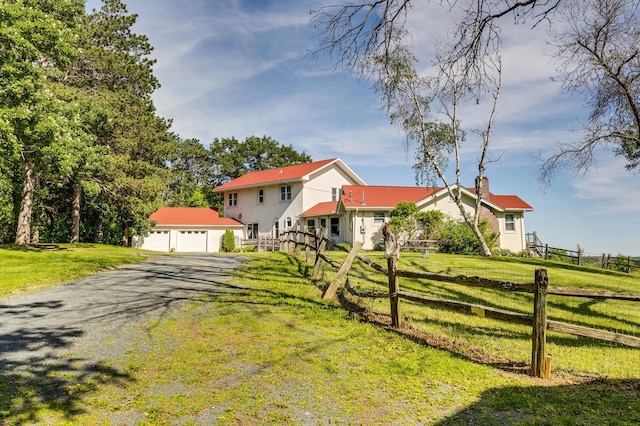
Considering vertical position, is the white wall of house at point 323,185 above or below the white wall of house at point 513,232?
above

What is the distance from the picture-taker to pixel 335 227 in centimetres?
3431

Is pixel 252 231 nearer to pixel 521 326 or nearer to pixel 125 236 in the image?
pixel 125 236

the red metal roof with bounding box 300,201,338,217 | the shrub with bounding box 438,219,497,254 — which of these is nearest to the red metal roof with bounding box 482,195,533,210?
the shrub with bounding box 438,219,497,254

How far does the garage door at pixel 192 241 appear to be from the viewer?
37.3 metres

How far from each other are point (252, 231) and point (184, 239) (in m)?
6.51

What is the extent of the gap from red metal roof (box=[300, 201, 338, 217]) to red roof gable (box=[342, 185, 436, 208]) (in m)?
1.45

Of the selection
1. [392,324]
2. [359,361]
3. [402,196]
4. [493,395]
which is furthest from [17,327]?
[402,196]

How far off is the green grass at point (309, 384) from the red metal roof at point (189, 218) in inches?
1236

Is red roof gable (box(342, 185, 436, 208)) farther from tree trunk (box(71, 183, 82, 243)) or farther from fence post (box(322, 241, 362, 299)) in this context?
fence post (box(322, 241, 362, 299))

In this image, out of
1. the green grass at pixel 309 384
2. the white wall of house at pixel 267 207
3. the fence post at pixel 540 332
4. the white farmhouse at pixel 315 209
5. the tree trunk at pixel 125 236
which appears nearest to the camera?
the green grass at pixel 309 384

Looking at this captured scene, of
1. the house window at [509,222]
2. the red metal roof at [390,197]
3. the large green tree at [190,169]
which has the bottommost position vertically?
the house window at [509,222]

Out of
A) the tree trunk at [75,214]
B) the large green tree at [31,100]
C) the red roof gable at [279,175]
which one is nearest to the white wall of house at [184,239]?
the red roof gable at [279,175]

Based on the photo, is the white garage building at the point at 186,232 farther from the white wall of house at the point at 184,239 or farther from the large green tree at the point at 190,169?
the large green tree at the point at 190,169

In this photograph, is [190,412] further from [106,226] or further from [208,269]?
[106,226]
